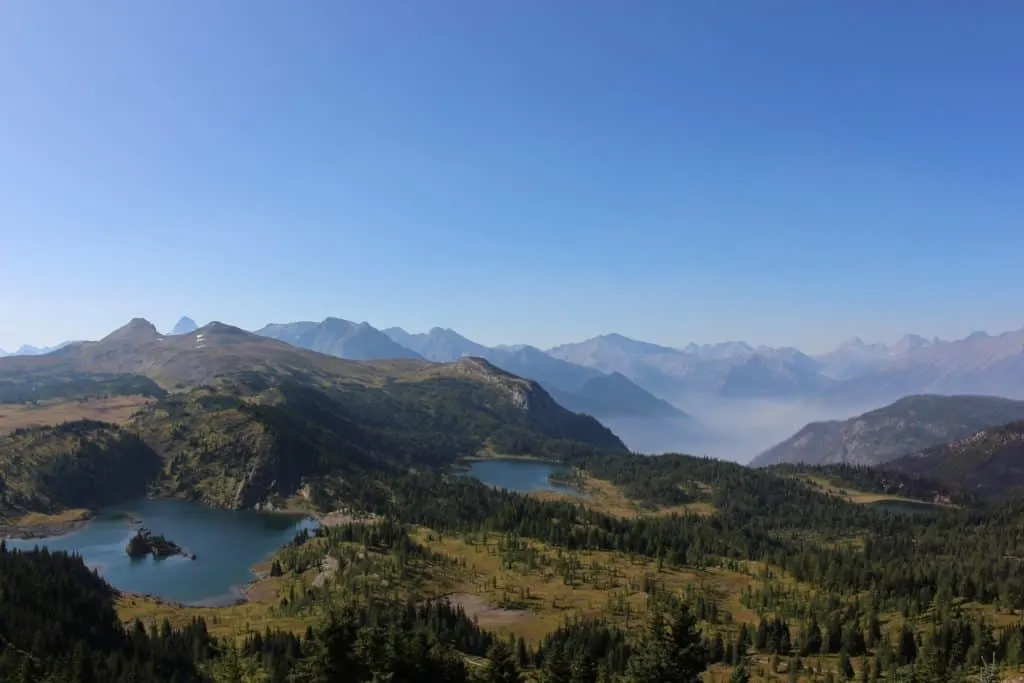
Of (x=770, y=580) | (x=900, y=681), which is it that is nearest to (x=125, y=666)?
(x=900, y=681)

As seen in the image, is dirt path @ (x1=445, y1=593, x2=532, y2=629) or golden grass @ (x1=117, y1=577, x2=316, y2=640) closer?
golden grass @ (x1=117, y1=577, x2=316, y2=640)

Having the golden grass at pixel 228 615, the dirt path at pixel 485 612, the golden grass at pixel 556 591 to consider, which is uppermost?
the golden grass at pixel 556 591

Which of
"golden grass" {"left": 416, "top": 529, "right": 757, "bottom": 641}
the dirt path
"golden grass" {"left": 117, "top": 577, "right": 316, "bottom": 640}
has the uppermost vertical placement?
"golden grass" {"left": 416, "top": 529, "right": 757, "bottom": 641}

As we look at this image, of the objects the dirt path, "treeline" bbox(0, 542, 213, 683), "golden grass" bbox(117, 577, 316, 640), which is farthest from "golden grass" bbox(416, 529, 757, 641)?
"treeline" bbox(0, 542, 213, 683)

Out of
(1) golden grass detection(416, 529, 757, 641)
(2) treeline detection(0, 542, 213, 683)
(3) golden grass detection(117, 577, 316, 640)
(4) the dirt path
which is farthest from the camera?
(1) golden grass detection(416, 529, 757, 641)

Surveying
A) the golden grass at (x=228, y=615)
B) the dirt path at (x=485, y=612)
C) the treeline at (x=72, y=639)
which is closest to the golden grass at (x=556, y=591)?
the dirt path at (x=485, y=612)

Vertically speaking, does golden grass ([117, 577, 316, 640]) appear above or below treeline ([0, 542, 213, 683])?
below

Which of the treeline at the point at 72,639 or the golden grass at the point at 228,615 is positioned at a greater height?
the treeline at the point at 72,639

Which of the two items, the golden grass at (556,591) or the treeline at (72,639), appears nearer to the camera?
the treeline at (72,639)

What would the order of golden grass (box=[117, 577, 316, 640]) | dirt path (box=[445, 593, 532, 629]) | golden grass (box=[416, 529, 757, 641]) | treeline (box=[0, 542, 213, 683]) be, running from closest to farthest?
treeline (box=[0, 542, 213, 683]) → golden grass (box=[117, 577, 316, 640]) → dirt path (box=[445, 593, 532, 629]) → golden grass (box=[416, 529, 757, 641])

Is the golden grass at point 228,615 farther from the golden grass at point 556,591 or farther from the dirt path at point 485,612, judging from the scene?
the golden grass at point 556,591

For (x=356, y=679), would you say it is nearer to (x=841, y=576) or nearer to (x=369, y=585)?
(x=369, y=585)

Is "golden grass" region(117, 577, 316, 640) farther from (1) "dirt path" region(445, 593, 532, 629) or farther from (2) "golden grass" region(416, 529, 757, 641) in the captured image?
(2) "golden grass" region(416, 529, 757, 641)
